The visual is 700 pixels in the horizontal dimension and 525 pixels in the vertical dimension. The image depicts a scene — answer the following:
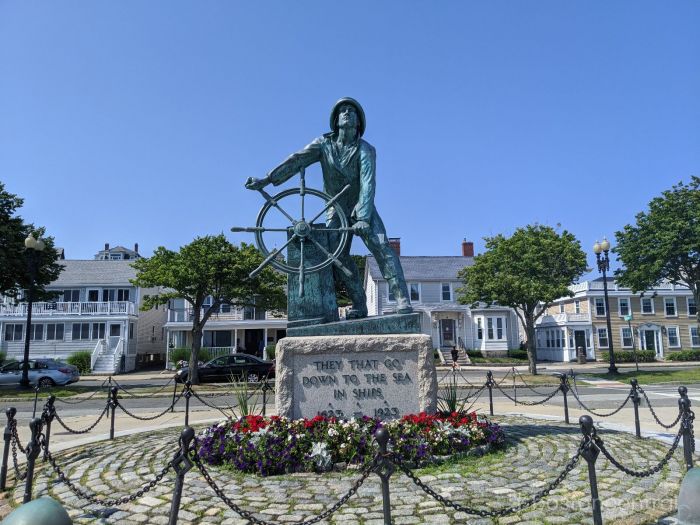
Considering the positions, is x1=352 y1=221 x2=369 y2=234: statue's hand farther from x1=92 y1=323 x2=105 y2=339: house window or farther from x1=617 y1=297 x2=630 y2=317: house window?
x1=617 y1=297 x2=630 y2=317: house window

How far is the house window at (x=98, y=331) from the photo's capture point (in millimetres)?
37000

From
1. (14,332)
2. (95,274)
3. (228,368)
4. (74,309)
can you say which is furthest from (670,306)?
(14,332)

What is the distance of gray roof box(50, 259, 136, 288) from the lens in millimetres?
39000

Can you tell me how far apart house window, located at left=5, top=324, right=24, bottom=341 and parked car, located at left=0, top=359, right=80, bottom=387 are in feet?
50.1

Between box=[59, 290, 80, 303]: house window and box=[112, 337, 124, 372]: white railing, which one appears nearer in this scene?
box=[112, 337, 124, 372]: white railing

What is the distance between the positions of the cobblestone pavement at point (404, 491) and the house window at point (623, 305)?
37886 millimetres

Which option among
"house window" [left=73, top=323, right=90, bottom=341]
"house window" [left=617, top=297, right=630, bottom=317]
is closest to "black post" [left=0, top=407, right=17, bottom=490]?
"house window" [left=73, top=323, right=90, bottom=341]

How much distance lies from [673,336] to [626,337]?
3626 mm

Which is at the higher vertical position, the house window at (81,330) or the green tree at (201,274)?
the green tree at (201,274)

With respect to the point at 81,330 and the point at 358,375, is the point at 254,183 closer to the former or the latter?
the point at 358,375

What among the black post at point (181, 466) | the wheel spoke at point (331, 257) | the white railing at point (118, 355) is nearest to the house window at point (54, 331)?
the white railing at point (118, 355)

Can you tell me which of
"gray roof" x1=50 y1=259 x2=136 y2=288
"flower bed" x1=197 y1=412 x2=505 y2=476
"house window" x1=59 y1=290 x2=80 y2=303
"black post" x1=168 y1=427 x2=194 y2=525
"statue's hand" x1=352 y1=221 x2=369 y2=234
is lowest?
"flower bed" x1=197 y1=412 x2=505 y2=476

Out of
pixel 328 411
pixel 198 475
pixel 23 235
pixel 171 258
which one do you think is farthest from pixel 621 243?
pixel 23 235

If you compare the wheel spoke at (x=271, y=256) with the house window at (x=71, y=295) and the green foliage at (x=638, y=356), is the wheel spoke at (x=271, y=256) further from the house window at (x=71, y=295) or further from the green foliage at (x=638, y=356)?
the house window at (x=71, y=295)
